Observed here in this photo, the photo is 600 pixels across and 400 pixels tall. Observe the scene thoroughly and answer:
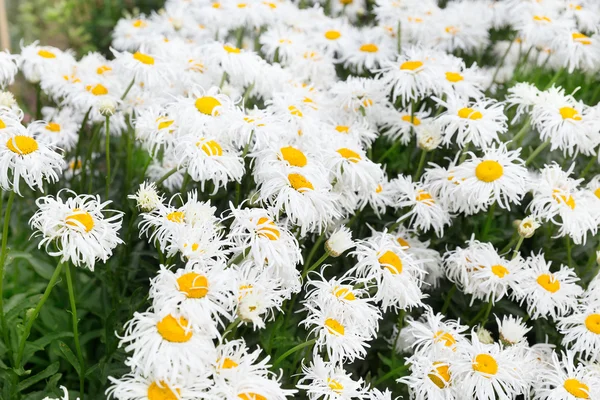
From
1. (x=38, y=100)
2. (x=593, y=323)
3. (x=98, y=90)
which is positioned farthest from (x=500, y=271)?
(x=38, y=100)

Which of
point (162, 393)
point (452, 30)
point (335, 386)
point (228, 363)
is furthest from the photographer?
point (452, 30)

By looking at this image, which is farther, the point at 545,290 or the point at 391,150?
the point at 391,150

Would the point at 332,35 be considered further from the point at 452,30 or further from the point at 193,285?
the point at 193,285

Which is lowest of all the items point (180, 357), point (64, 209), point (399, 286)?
point (399, 286)

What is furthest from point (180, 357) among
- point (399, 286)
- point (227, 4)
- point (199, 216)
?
point (227, 4)

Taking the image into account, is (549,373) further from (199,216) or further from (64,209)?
(64,209)
